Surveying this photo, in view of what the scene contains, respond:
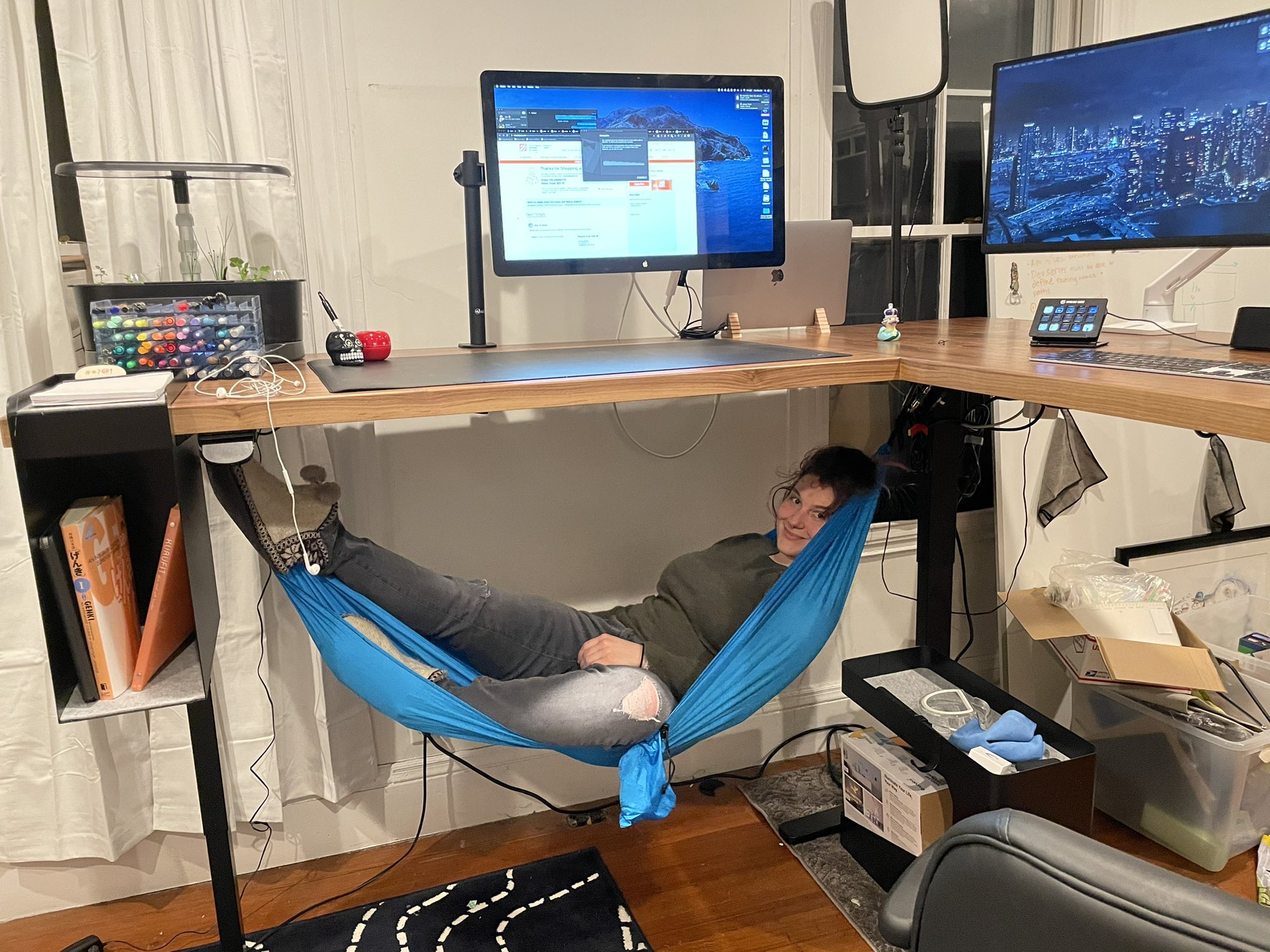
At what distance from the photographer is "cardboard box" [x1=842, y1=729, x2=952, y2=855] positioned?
5.08 feet

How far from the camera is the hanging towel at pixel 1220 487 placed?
2326mm

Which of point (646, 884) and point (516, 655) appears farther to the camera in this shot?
point (646, 884)

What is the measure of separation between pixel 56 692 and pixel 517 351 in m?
0.88

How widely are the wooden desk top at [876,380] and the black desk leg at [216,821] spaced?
1.36ft

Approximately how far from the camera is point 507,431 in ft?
6.14

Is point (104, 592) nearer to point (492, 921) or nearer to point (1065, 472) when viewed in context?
point (492, 921)

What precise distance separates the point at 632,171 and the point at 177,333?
2.66ft

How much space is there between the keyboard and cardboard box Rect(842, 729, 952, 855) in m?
0.77

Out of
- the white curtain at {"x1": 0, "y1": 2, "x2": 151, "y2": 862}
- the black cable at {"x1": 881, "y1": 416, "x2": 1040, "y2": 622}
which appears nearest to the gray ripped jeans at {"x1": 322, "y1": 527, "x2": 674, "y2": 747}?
the white curtain at {"x1": 0, "y1": 2, "x2": 151, "y2": 862}

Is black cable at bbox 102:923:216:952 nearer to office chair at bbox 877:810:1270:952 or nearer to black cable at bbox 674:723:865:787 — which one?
black cable at bbox 674:723:865:787

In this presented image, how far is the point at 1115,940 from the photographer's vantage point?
377mm

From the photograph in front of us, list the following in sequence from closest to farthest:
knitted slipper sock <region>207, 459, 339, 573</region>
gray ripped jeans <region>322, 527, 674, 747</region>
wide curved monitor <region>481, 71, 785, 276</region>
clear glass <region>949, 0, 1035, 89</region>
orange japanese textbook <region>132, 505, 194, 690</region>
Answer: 1. orange japanese textbook <region>132, 505, 194, 690</region>
2. knitted slipper sock <region>207, 459, 339, 573</region>
3. gray ripped jeans <region>322, 527, 674, 747</region>
4. wide curved monitor <region>481, 71, 785, 276</region>
5. clear glass <region>949, 0, 1035, 89</region>

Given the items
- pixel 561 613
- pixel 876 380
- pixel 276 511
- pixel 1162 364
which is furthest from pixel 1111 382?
pixel 276 511

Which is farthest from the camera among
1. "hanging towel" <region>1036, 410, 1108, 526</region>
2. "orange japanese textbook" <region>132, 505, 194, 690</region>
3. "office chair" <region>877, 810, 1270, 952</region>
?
"hanging towel" <region>1036, 410, 1108, 526</region>
